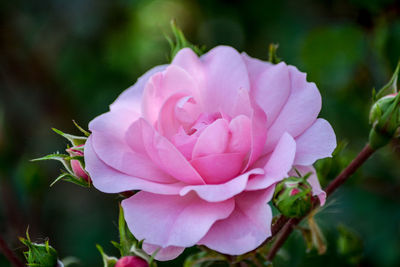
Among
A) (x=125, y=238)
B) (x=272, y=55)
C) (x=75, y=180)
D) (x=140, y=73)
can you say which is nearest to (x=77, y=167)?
(x=75, y=180)

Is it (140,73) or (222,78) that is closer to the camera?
(222,78)

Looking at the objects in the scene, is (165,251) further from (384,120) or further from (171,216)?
(384,120)

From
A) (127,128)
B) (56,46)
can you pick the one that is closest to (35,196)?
(127,128)

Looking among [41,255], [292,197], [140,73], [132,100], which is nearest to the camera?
[292,197]

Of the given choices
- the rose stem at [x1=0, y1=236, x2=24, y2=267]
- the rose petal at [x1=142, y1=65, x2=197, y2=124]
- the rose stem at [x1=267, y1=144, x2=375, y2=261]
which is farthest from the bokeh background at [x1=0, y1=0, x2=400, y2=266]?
the rose petal at [x1=142, y1=65, x2=197, y2=124]

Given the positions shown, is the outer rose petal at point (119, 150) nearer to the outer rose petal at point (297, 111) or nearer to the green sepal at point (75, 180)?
the green sepal at point (75, 180)

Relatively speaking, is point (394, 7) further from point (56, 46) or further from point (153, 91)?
point (56, 46)
